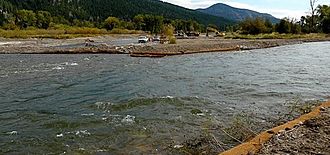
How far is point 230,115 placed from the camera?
47.7ft

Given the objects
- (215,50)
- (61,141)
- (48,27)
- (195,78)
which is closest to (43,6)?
(48,27)

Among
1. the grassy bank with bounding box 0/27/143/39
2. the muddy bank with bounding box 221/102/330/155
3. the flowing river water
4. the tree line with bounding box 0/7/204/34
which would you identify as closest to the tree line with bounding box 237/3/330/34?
the tree line with bounding box 0/7/204/34

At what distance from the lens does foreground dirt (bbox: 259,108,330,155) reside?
7962mm

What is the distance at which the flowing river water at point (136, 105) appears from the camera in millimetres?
11391

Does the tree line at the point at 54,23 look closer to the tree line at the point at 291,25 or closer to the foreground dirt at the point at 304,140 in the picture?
the tree line at the point at 291,25

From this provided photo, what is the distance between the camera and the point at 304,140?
28.6ft

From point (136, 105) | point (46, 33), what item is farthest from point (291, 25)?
point (136, 105)

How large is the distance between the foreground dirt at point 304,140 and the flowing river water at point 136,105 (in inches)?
99.5

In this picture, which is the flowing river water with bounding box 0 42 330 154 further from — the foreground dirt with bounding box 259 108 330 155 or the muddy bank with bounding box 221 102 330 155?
the foreground dirt with bounding box 259 108 330 155

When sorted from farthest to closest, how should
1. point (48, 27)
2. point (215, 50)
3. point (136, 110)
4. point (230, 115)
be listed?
1. point (48, 27)
2. point (215, 50)
3. point (136, 110)
4. point (230, 115)

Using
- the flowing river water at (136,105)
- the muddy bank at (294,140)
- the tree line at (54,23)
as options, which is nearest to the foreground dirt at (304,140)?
the muddy bank at (294,140)

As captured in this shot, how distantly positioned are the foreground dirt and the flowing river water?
2527mm

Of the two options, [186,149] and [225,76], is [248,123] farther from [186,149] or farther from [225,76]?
[225,76]

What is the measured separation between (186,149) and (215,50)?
42.8 metres
